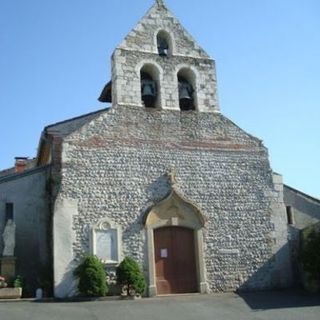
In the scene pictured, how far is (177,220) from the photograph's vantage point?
16.4 metres

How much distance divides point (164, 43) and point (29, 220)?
7577mm

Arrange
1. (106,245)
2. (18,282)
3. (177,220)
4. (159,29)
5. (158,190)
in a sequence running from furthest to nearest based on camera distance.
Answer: (159,29) → (158,190) → (177,220) → (106,245) → (18,282)

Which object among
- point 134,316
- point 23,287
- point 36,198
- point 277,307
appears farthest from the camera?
point 36,198

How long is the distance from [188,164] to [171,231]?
2244 millimetres

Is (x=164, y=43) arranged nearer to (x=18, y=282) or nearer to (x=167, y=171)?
(x=167, y=171)

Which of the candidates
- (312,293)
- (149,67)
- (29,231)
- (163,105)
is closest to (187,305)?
(312,293)

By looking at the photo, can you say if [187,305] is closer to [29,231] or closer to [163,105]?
[29,231]

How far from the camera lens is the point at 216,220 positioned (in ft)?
55.3

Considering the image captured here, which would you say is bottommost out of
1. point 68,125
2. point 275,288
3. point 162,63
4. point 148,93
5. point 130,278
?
point 275,288

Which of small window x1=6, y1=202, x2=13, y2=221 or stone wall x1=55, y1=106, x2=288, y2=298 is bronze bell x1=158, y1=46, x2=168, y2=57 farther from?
small window x1=6, y1=202, x2=13, y2=221

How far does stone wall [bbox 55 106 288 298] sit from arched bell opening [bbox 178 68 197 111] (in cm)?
69

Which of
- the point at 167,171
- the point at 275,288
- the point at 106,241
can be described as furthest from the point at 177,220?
the point at 275,288

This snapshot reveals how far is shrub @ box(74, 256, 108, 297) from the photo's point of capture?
1450 centimetres

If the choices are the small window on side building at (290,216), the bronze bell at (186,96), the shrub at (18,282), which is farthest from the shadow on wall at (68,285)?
the small window on side building at (290,216)
